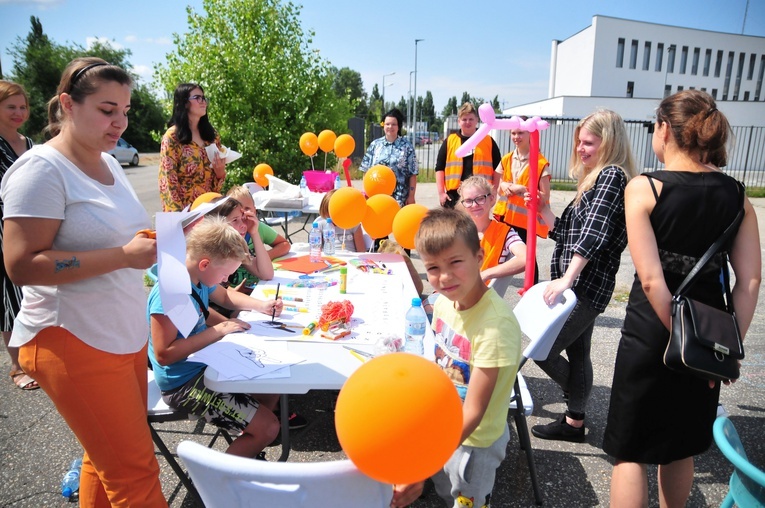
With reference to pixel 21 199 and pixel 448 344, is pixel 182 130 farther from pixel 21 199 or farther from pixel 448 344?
pixel 448 344

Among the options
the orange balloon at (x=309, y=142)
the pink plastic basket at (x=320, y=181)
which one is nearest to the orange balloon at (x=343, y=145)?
the pink plastic basket at (x=320, y=181)

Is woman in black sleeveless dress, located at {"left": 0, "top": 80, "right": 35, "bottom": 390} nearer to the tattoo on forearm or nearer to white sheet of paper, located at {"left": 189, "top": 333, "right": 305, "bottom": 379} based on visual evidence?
white sheet of paper, located at {"left": 189, "top": 333, "right": 305, "bottom": 379}

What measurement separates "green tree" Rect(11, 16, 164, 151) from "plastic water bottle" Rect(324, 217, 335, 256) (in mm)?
27516

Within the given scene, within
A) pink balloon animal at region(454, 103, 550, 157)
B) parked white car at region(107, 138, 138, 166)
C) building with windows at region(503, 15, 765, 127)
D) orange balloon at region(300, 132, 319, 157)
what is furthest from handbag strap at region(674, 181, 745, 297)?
building with windows at region(503, 15, 765, 127)

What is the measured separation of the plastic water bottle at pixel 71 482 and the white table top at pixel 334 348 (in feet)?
3.71

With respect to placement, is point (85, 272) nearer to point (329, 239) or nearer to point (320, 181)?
point (329, 239)

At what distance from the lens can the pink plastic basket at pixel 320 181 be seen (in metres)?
6.46

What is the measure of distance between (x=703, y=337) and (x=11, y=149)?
4.03m

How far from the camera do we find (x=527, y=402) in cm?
221

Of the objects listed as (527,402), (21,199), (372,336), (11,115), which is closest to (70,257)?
(21,199)

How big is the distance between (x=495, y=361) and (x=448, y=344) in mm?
270

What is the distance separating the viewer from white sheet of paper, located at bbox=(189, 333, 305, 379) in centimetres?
179

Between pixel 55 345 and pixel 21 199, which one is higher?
pixel 21 199

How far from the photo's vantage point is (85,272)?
4.45ft
